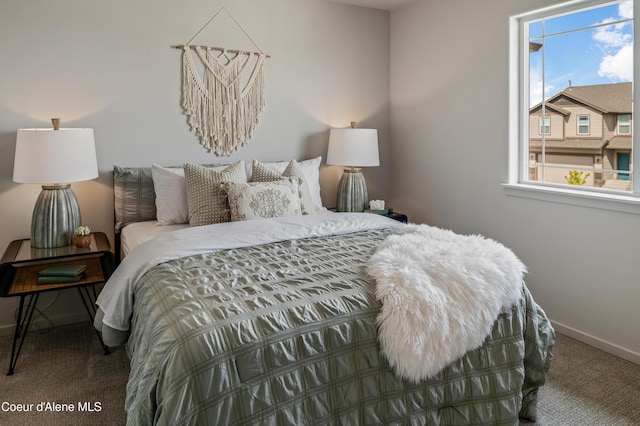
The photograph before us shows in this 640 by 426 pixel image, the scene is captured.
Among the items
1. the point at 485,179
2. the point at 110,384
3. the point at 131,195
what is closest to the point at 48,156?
the point at 131,195

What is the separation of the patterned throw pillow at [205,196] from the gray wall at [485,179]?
1814 mm

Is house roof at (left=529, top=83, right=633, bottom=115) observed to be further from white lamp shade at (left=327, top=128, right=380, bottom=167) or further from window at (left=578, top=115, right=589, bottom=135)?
white lamp shade at (left=327, top=128, right=380, bottom=167)

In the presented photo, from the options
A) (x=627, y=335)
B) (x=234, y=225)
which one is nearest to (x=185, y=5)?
(x=234, y=225)

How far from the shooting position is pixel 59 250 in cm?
279

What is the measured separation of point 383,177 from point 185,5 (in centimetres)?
220

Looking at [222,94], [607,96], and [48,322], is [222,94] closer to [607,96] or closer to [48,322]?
[48,322]

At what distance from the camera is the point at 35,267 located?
295cm

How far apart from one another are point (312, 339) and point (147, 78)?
8.05ft

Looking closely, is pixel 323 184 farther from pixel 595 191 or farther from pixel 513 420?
pixel 513 420

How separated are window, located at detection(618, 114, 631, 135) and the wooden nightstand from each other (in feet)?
9.93

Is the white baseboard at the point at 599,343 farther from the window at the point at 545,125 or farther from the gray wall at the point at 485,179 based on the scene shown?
the window at the point at 545,125

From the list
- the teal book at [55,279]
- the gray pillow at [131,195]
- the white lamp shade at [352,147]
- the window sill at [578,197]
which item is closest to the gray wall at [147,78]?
the gray pillow at [131,195]

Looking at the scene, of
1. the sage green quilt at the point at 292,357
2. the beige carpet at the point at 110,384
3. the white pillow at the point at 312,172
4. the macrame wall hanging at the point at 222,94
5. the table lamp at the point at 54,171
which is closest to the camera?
the sage green quilt at the point at 292,357

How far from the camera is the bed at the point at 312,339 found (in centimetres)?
154
